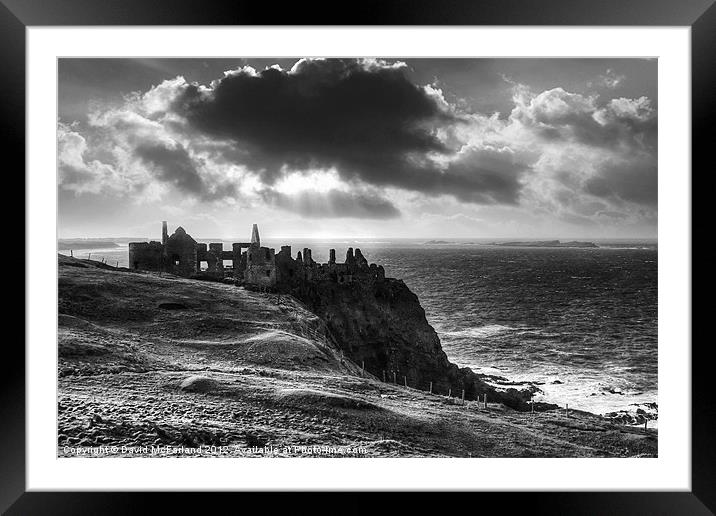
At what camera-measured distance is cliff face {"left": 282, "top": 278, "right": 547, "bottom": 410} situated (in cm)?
2083

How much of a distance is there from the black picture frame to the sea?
604cm

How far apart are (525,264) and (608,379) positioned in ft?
26.8

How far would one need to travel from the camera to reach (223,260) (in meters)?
20.4

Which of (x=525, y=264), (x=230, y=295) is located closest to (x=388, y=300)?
(x=525, y=264)

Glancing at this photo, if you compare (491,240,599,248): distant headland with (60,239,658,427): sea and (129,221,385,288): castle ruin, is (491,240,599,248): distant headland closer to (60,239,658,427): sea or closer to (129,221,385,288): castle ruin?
(60,239,658,427): sea

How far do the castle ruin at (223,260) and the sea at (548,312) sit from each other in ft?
2.00

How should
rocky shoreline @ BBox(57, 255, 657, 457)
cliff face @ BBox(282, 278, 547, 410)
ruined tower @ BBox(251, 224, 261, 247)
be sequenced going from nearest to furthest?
1. rocky shoreline @ BBox(57, 255, 657, 457)
2. ruined tower @ BBox(251, 224, 261, 247)
3. cliff face @ BBox(282, 278, 547, 410)

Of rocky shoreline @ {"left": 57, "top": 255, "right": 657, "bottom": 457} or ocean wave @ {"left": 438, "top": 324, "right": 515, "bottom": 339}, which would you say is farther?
ocean wave @ {"left": 438, "top": 324, "right": 515, "bottom": 339}

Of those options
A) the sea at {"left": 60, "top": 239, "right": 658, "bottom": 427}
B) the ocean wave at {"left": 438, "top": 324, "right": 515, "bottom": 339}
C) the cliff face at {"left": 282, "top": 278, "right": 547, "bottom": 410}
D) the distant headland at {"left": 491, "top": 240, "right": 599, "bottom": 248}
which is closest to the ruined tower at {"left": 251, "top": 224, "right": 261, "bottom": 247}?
the sea at {"left": 60, "top": 239, "right": 658, "bottom": 427}

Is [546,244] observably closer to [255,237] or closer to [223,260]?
[255,237]

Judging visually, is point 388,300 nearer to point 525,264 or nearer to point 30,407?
point 525,264
